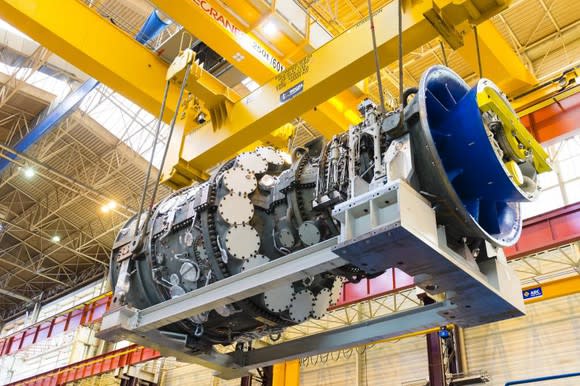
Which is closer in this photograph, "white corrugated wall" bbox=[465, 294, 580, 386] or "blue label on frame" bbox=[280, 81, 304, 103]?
"blue label on frame" bbox=[280, 81, 304, 103]

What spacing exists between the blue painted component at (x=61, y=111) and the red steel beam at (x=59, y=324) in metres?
5.83

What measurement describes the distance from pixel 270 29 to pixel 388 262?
5.71 m

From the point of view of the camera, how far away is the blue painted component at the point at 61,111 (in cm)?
1499

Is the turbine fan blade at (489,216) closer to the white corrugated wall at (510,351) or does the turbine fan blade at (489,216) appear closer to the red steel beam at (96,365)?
the white corrugated wall at (510,351)

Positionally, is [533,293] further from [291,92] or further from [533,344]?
[291,92]

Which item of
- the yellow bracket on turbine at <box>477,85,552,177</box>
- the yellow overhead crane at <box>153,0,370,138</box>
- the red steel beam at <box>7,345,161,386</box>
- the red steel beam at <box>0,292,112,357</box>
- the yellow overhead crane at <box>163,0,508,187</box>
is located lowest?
the yellow bracket on turbine at <box>477,85,552,177</box>

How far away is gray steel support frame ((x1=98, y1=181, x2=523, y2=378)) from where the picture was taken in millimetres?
2793

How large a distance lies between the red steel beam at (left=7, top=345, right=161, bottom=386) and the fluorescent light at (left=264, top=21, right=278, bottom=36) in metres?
10.5

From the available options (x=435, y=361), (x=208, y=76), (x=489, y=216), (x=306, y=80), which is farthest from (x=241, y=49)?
(x=435, y=361)

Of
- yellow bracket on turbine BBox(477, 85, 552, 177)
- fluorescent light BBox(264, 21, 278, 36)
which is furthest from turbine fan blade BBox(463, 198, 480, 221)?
fluorescent light BBox(264, 21, 278, 36)

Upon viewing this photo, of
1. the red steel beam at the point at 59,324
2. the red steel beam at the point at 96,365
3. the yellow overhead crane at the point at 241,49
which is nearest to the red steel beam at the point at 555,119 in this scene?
the yellow overhead crane at the point at 241,49

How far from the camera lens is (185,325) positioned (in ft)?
14.8

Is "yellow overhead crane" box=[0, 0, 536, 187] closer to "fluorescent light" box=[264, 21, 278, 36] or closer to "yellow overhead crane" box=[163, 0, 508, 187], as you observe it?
"yellow overhead crane" box=[163, 0, 508, 187]

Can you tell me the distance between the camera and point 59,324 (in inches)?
827
